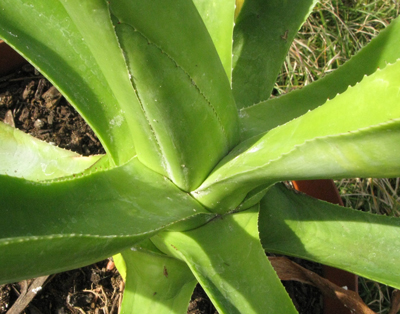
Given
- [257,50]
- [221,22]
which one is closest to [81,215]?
[221,22]

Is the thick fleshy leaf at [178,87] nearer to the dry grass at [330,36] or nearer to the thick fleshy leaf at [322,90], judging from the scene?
the thick fleshy leaf at [322,90]

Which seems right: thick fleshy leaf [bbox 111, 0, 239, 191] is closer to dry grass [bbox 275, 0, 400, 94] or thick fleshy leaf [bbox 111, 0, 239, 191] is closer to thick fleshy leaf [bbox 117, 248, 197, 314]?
thick fleshy leaf [bbox 117, 248, 197, 314]

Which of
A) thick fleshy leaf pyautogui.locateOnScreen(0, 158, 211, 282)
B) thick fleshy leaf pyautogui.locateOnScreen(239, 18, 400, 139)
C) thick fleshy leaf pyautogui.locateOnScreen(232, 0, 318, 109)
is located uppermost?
thick fleshy leaf pyautogui.locateOnScreen(232, 0, 318, 109)

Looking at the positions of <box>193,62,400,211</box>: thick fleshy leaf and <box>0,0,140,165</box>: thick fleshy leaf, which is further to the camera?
<box>0,0,140,165</box>: thick fleshy leaf

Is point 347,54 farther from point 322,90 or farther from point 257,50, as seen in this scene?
point 322,90

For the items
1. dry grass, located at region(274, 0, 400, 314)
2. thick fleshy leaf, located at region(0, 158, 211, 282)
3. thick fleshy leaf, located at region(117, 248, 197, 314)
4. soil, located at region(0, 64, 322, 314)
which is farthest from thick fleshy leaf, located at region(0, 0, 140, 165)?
dry grass, located at region(274, 0, 400, 314)

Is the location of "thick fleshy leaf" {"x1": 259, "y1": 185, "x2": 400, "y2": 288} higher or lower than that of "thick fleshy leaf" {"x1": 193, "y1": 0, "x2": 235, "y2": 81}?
lower

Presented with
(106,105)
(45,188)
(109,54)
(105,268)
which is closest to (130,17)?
(109,54)
